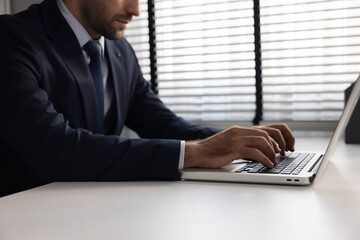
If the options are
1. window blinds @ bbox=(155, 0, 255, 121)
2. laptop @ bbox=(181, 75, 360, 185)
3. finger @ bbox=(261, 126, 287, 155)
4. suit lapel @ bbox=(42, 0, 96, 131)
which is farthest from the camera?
window blinds @ bbox=(155, 0, 255, 121)

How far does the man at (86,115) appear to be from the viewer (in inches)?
41.6

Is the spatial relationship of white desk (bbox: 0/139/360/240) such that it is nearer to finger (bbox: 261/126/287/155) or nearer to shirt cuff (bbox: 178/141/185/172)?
shirt cuff (bbox: 178/141/185/172)

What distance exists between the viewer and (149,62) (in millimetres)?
2668

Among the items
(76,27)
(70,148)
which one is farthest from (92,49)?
(70,148)

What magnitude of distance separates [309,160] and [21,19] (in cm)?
106

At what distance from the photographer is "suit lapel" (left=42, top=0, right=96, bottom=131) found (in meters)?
1.43

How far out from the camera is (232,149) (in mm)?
1062

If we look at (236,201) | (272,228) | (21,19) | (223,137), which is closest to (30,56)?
(21,19)

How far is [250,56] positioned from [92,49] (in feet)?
3.58

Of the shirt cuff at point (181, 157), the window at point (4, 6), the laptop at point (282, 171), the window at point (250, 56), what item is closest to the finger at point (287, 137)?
the laptop at point (282, 171)

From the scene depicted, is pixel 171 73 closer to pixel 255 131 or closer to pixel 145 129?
pixel 145 129

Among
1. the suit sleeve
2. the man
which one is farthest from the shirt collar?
the suit sleeve

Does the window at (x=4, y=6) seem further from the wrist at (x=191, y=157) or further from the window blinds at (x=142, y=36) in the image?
the wrist at (x=191, y=157)

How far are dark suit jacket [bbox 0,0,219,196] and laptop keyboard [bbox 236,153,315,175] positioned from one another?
20 cm
